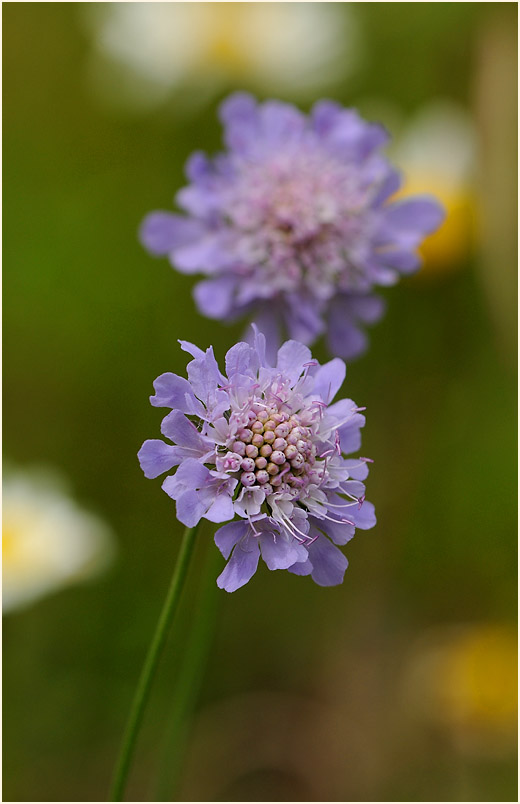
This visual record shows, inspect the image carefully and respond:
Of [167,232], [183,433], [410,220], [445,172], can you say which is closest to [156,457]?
[183,433]

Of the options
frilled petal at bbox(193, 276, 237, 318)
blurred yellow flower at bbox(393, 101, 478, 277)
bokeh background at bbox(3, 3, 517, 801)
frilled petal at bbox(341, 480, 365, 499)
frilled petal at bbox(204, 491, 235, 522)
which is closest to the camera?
frilled petal at bbox(204, 491, 235, 522)

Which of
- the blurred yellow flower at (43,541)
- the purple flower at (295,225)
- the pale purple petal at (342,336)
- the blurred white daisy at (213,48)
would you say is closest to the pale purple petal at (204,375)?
the purple flower at (295,225)

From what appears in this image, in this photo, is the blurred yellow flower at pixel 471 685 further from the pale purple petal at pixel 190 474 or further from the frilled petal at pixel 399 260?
the pale purple petal at pixel 190 474

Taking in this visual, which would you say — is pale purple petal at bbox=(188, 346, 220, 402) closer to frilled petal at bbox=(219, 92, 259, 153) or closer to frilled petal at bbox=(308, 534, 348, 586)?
frilled petal at bbox=(308, 534, 348, 586)

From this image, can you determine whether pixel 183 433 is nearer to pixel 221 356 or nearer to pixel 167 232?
pixel 167 232

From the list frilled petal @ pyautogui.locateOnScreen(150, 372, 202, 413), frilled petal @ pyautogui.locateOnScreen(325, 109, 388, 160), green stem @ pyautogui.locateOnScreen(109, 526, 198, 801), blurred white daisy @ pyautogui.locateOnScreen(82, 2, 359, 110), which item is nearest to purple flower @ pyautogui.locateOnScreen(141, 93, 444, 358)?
frilled petal @ pyautogui.locateOnScreen(325, 109, 388, 160)
